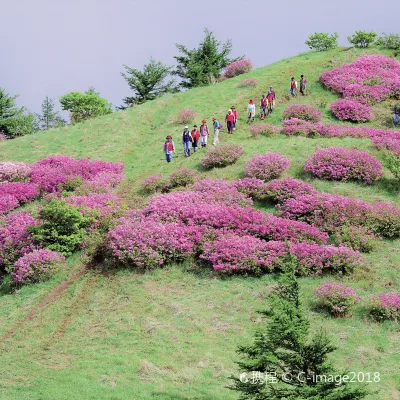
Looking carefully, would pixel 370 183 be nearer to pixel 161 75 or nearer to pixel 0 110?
pixel 161 75

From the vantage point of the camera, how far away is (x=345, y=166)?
2538cm

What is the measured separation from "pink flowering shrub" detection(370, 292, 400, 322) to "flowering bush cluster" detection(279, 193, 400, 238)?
203 inches

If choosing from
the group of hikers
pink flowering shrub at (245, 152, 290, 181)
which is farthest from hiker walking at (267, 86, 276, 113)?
pink flowering shrub at (245, 152, 290, 181)

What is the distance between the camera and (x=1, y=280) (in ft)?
71.3

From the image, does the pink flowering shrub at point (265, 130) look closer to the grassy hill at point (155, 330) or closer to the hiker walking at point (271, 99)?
the hiker walking at point (271, 99)

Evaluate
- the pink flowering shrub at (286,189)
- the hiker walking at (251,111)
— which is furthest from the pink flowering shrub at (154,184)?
the hiker walking at (251,111)

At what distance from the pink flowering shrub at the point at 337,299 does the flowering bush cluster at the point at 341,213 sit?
15.5 feet

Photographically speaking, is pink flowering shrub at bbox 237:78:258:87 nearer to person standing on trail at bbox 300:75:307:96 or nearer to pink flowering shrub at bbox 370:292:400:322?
person standing on trail at bbox 300:75:307:96

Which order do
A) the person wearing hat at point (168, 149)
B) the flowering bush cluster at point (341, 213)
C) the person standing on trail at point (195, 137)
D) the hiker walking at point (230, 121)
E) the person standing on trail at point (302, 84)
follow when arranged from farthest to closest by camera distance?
1. the person standing on trail at point (302, 84)
2. the hiker walking at point (230, 121)
3. the person standing on trail at point (195, 137)
4. the person wearing hat at point (168, 149)
5. the flowering bush cluster at point (341, 213)

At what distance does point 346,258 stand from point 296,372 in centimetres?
1006

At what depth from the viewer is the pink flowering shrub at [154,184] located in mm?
26797

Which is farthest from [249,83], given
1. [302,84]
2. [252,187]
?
[252,187]

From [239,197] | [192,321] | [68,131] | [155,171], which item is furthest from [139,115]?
[192,321]

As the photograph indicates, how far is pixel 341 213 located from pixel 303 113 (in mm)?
15510
